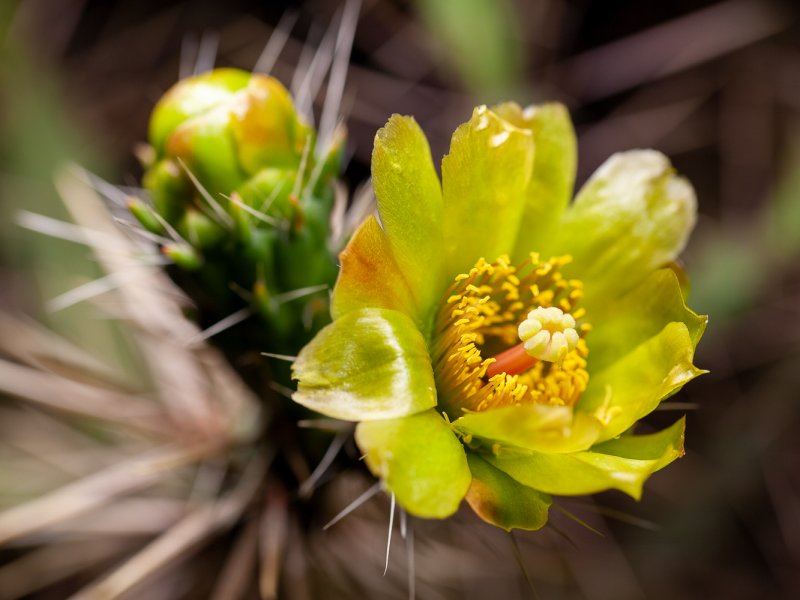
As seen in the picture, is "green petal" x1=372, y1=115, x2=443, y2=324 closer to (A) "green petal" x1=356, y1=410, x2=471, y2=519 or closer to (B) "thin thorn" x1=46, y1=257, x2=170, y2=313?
(A) "green petal" x1=356, y1=410, x2=471, y2=519

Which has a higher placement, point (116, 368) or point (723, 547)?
point (116, 368)

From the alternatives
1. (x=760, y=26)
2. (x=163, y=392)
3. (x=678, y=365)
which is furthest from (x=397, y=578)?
(x=760, y=26)

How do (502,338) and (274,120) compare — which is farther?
(502,338)

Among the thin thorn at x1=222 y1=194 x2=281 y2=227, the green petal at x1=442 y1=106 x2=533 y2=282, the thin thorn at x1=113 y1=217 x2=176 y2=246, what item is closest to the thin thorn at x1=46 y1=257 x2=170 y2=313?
the thin thorn at x1=113 y1=217 x2=176 y2=246

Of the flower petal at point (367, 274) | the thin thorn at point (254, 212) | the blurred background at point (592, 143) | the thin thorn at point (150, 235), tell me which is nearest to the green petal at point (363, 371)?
the flower petal at point (367, 274)

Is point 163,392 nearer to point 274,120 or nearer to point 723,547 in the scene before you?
point 274,120

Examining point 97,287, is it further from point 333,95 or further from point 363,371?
point 363,371

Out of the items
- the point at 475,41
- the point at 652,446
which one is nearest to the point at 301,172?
the point at 652,446
